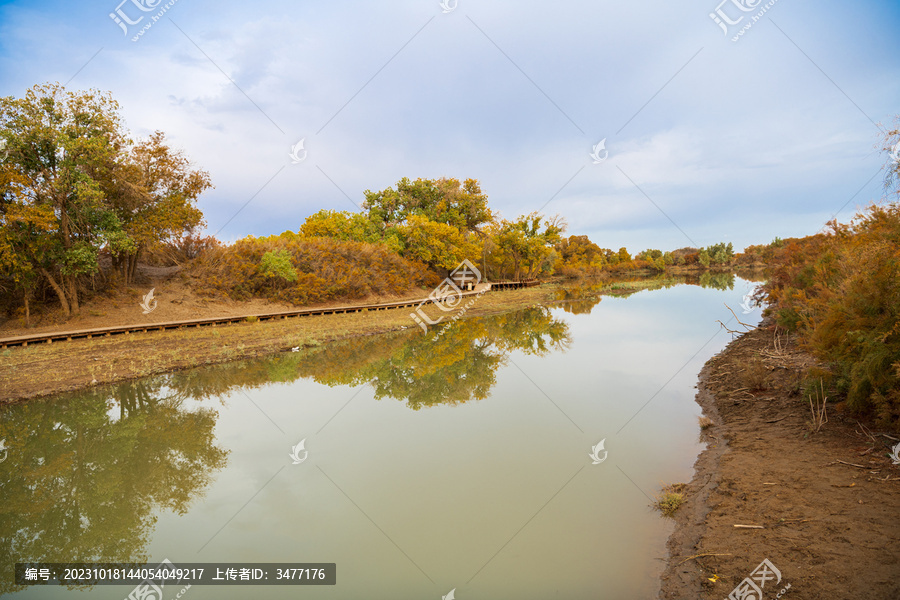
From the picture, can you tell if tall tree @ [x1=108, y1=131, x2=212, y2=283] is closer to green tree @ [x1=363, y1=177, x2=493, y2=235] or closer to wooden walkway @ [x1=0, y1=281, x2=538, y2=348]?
wooden walkway @ [x1=0, y1=281, x2=538, y2=348]

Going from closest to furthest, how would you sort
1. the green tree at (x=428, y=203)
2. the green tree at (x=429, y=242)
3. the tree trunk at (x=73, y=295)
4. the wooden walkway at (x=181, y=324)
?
the wooden walkway at (x=181, y=324)
the tree trunk at (x=73, y=295)
the green tree at (x=429, y=242)
the green tree at (x=428, y=203)

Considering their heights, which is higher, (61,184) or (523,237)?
(523,237)

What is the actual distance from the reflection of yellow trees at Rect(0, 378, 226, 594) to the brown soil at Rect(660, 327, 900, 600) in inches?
234

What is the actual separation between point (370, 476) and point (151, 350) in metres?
11.9

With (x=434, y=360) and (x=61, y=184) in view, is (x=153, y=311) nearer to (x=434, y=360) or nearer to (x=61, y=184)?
(x=61, y=184)

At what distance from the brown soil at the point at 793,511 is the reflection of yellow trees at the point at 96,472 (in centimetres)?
594

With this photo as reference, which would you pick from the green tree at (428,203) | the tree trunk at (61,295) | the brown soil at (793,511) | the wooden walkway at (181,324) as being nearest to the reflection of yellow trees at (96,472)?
the brown soil at (793,511)

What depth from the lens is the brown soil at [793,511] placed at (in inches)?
147

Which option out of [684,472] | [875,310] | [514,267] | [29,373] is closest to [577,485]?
[684,472]

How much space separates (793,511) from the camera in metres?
Answer: 4.71

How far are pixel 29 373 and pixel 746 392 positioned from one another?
17299mm

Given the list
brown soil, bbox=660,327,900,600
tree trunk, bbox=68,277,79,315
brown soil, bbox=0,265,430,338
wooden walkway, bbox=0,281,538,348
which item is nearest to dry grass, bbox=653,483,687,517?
brown soil, bbox=660,327,900,600

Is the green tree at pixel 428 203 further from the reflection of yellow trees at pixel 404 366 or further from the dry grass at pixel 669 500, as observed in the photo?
the dry grass at pixel 669 500

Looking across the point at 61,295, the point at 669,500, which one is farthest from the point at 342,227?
the point at 669,500
